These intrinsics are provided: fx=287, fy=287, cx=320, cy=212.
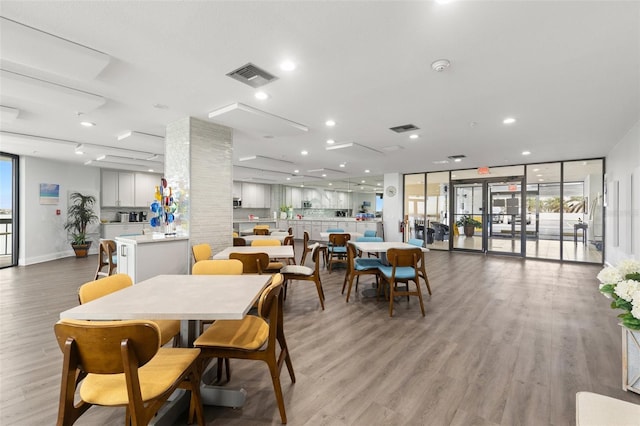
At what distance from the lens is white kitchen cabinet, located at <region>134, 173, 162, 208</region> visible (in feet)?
32.5

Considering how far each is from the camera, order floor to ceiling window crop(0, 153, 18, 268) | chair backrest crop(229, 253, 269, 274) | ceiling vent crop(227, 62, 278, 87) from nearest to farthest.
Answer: ceiling vent crop(227, 62, 278, 87) < chair backrest crop(229, 253, 269, 274) < floor to ceiling window crop(0, 153, 18, 268)

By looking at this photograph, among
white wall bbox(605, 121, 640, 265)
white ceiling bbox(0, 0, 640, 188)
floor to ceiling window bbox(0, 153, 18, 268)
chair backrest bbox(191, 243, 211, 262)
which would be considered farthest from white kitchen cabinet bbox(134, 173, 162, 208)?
white wall bbox(605, 121, 640, 265)

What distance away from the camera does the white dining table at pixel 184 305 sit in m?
1.57

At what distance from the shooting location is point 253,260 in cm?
351

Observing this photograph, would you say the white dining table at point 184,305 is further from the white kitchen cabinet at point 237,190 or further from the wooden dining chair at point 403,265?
the white kitchen cabinet at point 237,190

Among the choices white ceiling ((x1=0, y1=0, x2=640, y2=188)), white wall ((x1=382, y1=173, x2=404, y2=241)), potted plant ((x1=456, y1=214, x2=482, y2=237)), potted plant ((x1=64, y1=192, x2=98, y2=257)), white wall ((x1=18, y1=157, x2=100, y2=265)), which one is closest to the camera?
white ceiling ((x1=0, y1=0, x2=640, y2=188))

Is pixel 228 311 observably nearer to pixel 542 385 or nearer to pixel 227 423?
pixel 227 423

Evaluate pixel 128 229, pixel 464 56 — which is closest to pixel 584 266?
pixel 464 56

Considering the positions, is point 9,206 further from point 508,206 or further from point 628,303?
point 508,206

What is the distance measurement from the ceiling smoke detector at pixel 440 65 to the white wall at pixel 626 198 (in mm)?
3778

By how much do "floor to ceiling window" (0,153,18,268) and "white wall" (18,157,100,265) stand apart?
11 cm

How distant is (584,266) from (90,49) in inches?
398

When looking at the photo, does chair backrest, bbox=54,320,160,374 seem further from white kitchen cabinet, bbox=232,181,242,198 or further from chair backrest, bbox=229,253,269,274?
white kitchen cabinet, bbox=232,181,242,198

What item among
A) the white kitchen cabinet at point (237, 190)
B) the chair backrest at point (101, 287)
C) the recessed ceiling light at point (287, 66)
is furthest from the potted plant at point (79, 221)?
the recessed ceiling light at point (287, 66)
